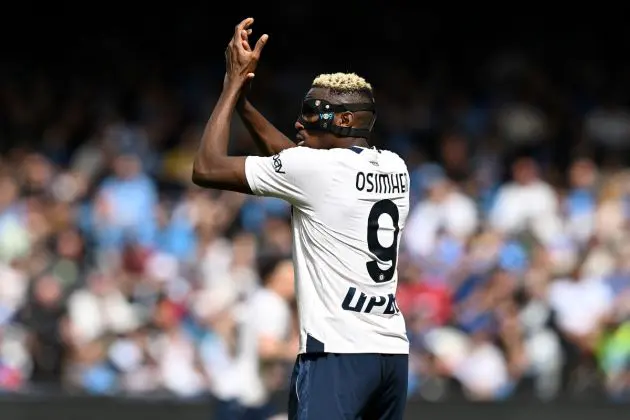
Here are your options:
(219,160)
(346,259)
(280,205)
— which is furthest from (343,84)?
(280,205)

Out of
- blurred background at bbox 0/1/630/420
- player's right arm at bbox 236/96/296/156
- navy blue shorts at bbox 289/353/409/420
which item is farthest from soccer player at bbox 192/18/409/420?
blurred background at bbox 0/1/630/420

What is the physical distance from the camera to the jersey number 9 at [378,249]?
548 centimetres

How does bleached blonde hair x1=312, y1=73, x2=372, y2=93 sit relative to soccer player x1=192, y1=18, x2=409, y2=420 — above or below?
above

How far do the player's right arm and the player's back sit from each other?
0.63 metres

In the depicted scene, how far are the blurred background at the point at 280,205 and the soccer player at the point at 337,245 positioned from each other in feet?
10.00

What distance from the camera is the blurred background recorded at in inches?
425

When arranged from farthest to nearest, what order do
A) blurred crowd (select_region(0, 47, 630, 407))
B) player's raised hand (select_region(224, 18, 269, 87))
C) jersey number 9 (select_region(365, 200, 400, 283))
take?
blurred crowd (select_region(0, 47, 630, 407)) → player's raised hand (select_region(224, 18, 269, 87)) → jersey number 9 (select_region(365, 200, 400, 283))

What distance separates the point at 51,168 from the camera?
13.3m

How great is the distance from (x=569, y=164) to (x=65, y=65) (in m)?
5.75

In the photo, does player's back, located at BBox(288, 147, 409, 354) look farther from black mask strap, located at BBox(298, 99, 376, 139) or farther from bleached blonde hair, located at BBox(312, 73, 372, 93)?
bleached blonde hair, located at BBox(312, 73, 372, 93)

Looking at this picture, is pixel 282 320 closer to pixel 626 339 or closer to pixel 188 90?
pixel 626 339

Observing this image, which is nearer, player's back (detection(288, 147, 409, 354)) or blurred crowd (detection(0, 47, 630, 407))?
player's back (detection(288, 147, 409, 354))

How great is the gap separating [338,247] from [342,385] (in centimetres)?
54

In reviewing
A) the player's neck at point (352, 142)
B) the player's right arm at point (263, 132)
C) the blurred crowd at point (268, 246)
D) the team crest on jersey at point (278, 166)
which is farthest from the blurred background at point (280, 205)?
the team crest on jersey at point (278, 166)
